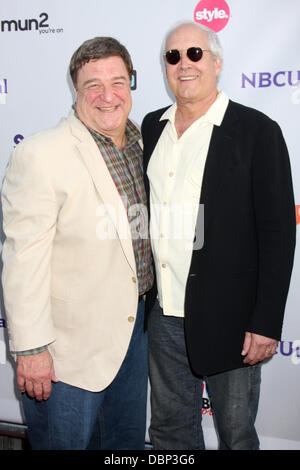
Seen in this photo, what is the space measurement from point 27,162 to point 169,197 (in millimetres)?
560

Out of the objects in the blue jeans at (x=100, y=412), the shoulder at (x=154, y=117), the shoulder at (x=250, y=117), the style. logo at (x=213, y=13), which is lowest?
the blue jeans at (x=100, y=412)

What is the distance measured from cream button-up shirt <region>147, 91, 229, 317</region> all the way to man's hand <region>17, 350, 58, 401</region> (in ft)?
1.68

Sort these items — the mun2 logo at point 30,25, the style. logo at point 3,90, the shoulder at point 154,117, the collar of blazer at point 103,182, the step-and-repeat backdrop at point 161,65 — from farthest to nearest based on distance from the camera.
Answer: the style. logo at point 3,90 → the mun2 logo at point 30,25 → the step-and-repeat backdrop at point 161,65 → the shoulder at point 154,117 → the collar of blazer at point 103,182

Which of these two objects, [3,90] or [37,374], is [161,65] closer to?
[3,90]

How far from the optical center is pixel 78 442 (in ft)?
5.22

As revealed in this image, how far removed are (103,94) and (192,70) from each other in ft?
1.24

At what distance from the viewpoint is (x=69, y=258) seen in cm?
150

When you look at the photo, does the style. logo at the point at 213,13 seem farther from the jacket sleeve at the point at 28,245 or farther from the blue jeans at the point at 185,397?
the blue jeans at the point at 185,397

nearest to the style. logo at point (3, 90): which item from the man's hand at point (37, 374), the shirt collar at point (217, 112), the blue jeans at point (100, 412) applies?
the shirt collar at point (217, 112)

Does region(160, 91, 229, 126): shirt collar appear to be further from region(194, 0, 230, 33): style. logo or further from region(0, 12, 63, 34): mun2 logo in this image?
region(0, 12, 63, 34): mun2 logo

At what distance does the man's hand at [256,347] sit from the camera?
61.4 inches

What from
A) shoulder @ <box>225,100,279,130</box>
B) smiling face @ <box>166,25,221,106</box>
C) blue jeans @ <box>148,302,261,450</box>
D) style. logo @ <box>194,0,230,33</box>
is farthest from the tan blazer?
style. logo @ <box>194,0,230,33</box>

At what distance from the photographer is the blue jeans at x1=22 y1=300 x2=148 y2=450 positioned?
1565 millimetres

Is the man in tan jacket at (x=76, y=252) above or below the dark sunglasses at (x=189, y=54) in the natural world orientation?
below
